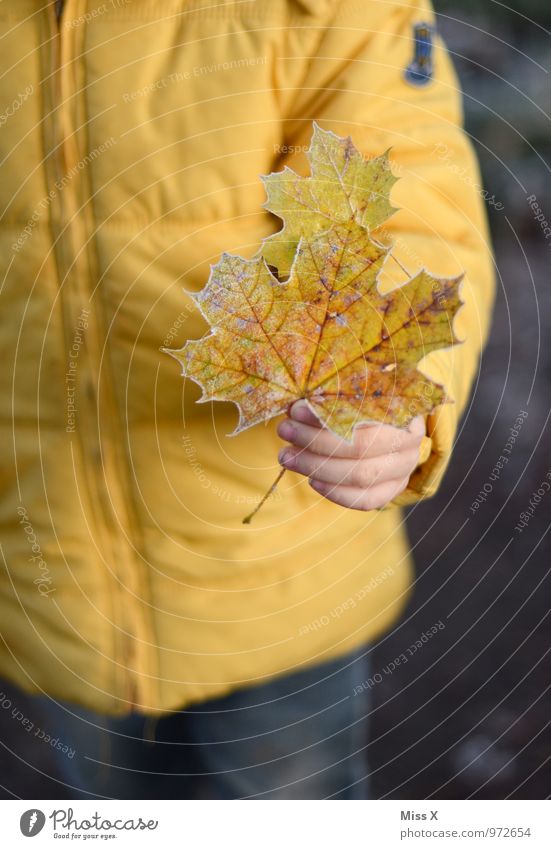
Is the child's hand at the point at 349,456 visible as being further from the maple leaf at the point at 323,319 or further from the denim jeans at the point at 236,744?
the denim jeans at the point at 236,744

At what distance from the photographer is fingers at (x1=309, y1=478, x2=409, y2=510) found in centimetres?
41

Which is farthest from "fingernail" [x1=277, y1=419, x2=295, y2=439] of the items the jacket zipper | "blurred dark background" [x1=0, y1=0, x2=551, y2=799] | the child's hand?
"blurred dark background" [x1=0, y1=0, x2=551, y2=799]

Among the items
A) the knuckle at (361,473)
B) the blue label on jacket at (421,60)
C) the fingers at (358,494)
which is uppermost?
the blue label on jacket at (421,60)

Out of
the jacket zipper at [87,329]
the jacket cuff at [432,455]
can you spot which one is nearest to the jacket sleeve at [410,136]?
the jacket cuff at [432,455]

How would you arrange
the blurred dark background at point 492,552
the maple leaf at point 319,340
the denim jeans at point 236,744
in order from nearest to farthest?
the maple leaf at point 319,340
the denim jeans at point 236,744
the blurred dark background at point 492,552

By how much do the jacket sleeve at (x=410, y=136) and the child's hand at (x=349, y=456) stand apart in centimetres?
3

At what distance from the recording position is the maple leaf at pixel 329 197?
1.30ft

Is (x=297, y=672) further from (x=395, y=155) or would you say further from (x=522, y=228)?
(x=522, y=228)

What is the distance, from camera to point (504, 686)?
0.77 metres

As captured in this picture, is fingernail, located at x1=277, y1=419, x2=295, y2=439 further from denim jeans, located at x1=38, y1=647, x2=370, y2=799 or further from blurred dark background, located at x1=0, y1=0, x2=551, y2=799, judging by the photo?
blurred dark background, located at x1=0, y1=0, x2=551, y2=799

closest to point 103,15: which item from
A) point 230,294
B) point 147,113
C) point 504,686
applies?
point 147,113
